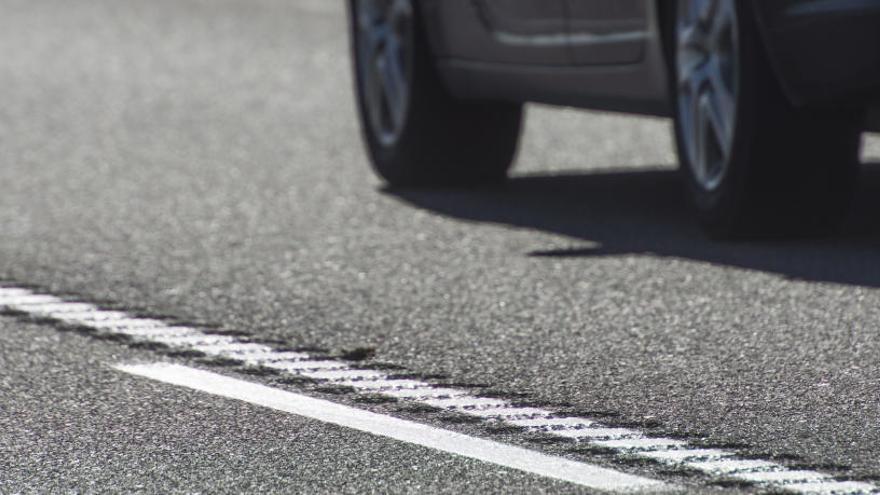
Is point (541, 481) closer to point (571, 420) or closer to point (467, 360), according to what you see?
point (571, 420)

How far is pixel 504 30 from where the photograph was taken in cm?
754

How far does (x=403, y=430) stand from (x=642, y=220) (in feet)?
10.6

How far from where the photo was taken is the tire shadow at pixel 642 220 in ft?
20.6

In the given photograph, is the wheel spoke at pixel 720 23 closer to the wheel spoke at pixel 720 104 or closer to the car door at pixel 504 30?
the wheel spoke at pixel 720 104

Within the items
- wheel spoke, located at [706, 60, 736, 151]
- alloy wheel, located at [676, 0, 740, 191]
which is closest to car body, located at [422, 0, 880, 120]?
alloy wheel, located at [676, 0, 740, 191]

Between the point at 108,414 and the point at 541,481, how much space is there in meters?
1.04

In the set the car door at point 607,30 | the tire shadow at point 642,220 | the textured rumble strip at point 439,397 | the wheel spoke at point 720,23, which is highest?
the wheel spoke at point 720,23

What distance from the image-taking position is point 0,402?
15.1 ft

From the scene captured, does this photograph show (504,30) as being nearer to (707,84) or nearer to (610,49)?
(610,49)

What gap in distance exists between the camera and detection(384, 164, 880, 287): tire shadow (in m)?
6.28

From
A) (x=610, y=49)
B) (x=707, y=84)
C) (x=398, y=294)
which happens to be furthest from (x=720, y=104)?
(x=398, y=294)

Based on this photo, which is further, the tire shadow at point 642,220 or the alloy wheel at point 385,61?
the alloy wheel at point 385,61

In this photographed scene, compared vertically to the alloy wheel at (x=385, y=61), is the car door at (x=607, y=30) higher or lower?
higher

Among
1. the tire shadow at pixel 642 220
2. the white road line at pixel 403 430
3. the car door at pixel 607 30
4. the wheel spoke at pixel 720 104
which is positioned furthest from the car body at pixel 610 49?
the white road line at pixel 403 430
